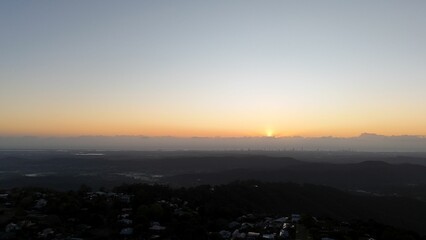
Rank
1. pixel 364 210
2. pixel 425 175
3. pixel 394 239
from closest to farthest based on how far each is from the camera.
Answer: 1. pixel 394 239
2. pixel 364 210
3. pixel 425 175

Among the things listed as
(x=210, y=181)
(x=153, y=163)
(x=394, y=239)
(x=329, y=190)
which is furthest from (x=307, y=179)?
(x=394, y=239)

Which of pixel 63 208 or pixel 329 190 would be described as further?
pixel 329 190

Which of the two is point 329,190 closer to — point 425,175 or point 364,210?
point 364,210

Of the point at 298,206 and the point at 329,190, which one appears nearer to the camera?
the point at 298,206

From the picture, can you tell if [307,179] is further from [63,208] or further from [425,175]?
[63,208]

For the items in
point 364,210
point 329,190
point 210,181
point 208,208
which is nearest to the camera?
point 208,208

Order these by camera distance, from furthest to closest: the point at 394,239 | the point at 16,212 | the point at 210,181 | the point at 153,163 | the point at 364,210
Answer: the point at 153,163, the point at 210,181, the point at 364,210, the point at 16,212, the point at 394,239

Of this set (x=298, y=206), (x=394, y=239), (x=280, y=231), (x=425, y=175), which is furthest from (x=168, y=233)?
(x=425, y=175)

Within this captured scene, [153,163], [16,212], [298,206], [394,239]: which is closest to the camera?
[394,239]

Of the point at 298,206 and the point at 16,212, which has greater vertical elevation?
the point at 16,212
